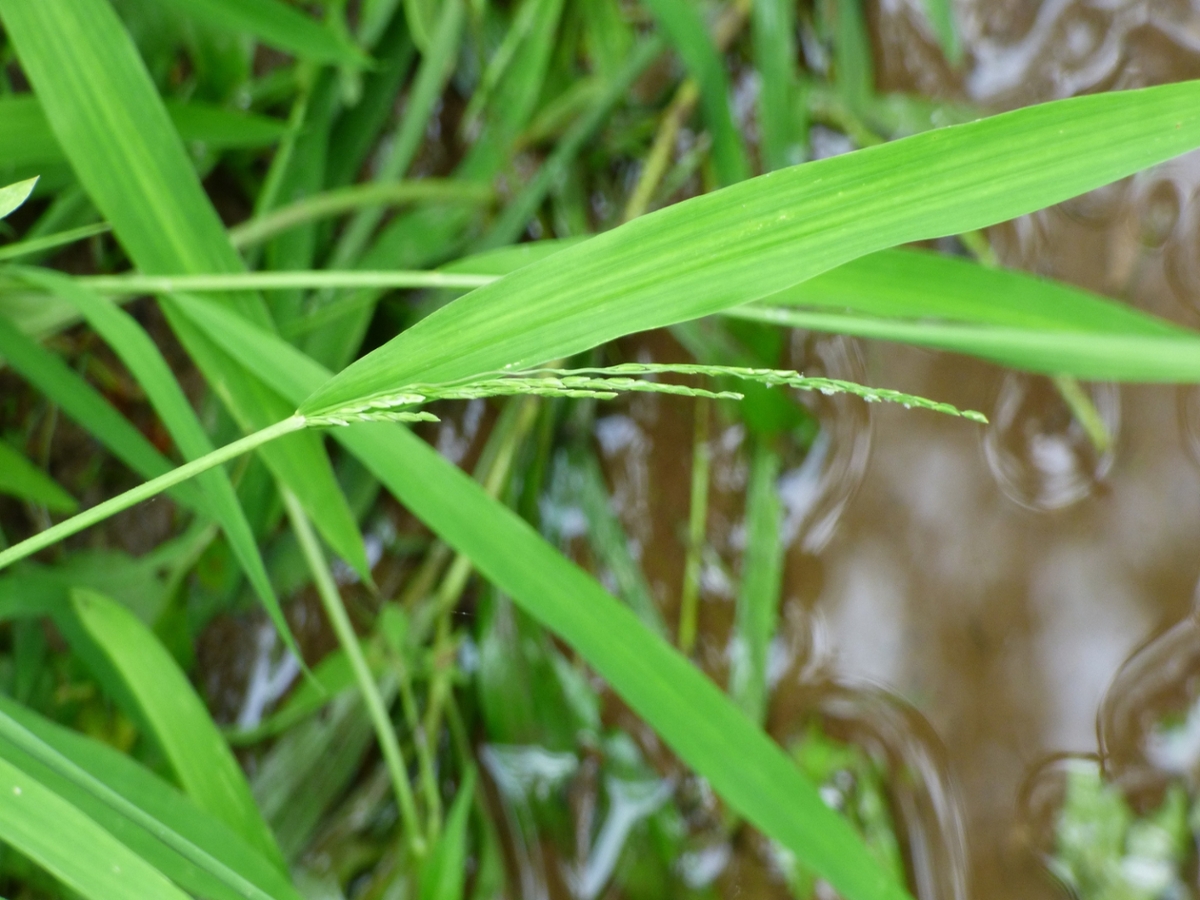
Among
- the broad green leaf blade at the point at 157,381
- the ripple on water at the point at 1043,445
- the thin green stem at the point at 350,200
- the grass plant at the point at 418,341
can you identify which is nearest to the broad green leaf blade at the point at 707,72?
the grass plant at the point at 418,341

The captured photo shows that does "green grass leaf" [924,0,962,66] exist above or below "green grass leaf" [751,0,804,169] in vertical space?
above

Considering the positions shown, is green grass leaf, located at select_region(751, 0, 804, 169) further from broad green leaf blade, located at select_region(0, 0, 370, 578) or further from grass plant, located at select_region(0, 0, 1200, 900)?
broad green leaf blade, located at select_region(0, 0, 370, 578)

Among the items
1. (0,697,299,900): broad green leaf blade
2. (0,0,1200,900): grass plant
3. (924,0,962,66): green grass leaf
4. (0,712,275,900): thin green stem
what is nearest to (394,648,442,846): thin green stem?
(0,0,1200,900): grass plant

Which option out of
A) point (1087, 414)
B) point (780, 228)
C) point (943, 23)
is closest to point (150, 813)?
point (780, 228)

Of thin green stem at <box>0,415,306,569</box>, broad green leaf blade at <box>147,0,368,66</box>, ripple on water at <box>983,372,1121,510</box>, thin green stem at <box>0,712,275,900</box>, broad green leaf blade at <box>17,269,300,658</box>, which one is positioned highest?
ripple on water at <box>983,372,1121,510</box>

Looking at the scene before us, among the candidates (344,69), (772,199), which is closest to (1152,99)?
(772,199)

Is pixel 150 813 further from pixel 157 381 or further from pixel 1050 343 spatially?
pixel 1050 343

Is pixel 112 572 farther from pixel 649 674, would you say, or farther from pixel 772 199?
pixel 772 199
